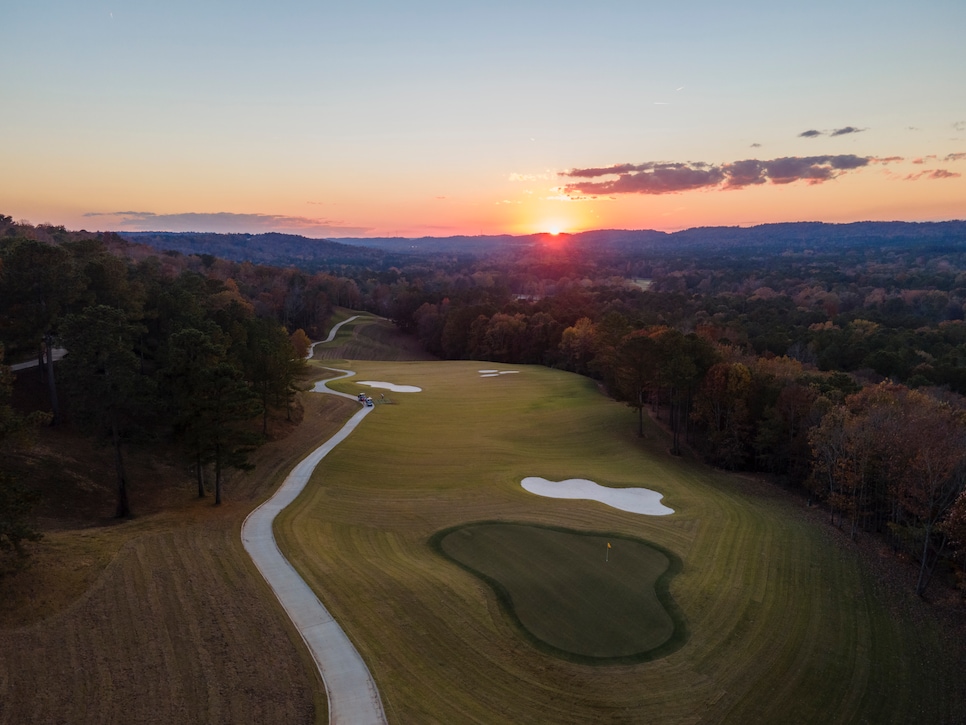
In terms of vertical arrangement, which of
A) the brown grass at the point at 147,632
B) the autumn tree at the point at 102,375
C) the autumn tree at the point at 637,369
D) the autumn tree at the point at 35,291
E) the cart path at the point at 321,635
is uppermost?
the autumn tree at the point at 35,291

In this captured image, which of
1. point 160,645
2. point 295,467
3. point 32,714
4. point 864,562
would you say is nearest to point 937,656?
point 864,562

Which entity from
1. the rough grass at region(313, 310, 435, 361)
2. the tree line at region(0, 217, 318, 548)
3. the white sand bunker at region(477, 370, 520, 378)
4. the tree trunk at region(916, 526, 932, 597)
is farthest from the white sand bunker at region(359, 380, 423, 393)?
the tree trunk at region(916, 526, 932, 597)

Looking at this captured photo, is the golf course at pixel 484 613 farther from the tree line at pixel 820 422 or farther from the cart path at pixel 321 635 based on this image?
the tree line at pixel 820 422

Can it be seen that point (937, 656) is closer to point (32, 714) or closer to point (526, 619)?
point (526, 619)

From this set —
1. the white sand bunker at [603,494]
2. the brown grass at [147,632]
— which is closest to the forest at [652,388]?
the brown grass at [147,632]

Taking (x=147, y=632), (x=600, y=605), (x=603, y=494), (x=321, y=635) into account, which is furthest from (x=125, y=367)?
(x=603, y=494)
